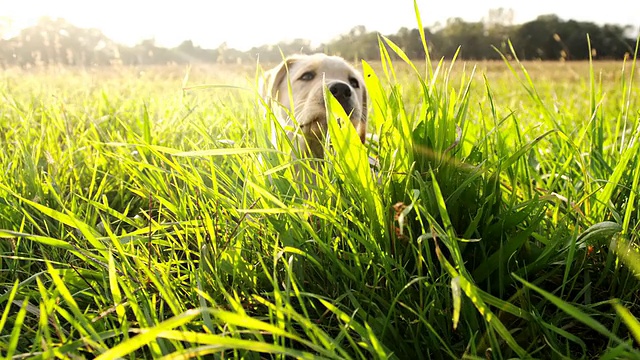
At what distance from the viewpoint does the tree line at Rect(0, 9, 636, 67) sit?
6.65ft

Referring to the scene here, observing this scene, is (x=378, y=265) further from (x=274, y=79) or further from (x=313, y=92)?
(x=274, y=79)

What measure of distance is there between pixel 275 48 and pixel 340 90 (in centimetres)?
36

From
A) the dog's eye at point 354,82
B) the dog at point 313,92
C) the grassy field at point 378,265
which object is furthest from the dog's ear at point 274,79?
the grassy field at point 378,265

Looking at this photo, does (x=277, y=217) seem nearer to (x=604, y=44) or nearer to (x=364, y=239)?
(x=364, y=239)

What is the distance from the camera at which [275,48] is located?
1814mm

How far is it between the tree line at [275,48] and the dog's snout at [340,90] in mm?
150

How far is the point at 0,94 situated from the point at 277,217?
265 cm

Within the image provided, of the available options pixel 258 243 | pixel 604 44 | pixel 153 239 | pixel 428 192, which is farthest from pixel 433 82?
pixel 604 44

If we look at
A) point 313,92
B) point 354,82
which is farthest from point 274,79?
point 354,82

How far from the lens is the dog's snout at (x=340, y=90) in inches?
80.4

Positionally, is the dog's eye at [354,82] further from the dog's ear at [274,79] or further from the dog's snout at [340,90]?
the dog's snout at [340,90]

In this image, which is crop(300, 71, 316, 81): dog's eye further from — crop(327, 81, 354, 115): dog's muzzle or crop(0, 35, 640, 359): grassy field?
crop(0, 35, 640, 359): grassy field

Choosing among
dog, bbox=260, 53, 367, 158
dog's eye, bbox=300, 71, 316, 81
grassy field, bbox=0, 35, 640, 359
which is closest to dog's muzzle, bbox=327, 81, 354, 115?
dog, bbox=260, 53, 367, 158

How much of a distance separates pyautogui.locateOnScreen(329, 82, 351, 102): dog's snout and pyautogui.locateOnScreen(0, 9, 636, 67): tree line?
0.49ft
